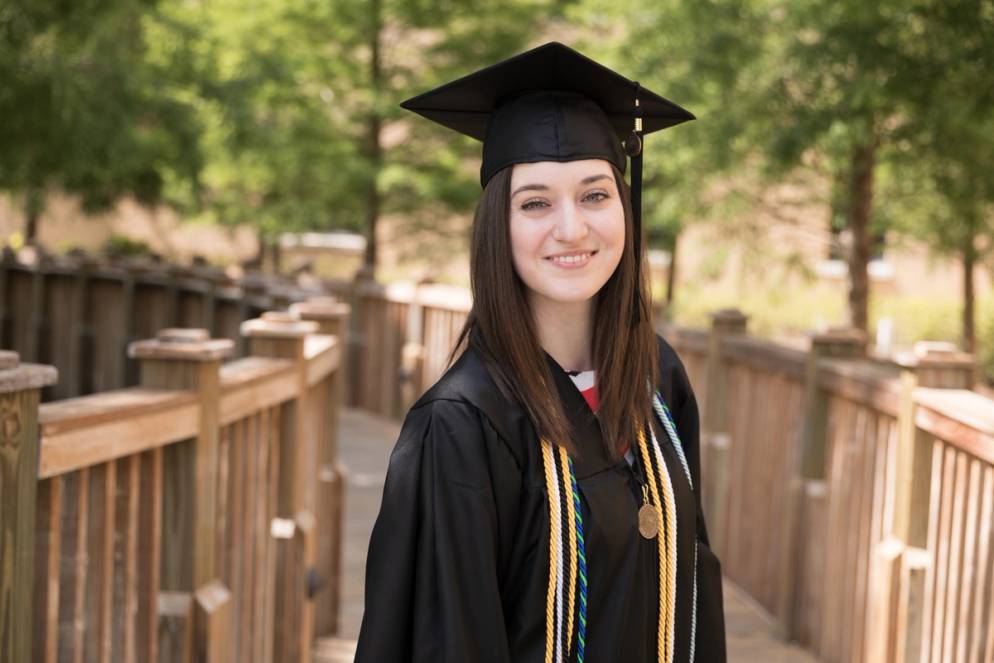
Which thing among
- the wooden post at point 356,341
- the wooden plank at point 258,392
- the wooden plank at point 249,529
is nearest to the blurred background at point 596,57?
the wooden post at point 356,341

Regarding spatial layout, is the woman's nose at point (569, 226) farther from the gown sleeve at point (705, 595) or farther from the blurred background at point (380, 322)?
the blurred background at point (380, 322)

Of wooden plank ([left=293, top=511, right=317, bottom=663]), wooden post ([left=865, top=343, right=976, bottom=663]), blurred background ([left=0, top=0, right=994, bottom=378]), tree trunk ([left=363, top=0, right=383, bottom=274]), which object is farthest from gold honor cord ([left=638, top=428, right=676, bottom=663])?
tree trunk ([left=363, top=0, right=383, bottom=274])

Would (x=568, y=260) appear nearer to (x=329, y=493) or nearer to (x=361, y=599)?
(x=329, y=493)

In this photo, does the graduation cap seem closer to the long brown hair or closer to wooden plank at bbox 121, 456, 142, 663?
the long brown hair

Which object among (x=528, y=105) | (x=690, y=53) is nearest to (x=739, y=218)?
(x=690, y=53)

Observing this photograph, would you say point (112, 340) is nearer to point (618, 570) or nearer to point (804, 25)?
point (804, 25)

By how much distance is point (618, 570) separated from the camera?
105 inches

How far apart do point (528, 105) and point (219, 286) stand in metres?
6.29

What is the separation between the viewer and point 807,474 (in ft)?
20.0

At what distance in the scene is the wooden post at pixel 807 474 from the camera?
5992 mm

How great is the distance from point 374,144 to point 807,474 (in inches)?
493

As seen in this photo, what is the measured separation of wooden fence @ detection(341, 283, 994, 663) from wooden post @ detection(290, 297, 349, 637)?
6.53 feet

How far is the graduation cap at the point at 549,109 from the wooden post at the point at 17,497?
3.04ft

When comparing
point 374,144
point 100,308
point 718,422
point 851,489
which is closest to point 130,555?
point 851,489
